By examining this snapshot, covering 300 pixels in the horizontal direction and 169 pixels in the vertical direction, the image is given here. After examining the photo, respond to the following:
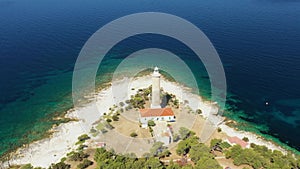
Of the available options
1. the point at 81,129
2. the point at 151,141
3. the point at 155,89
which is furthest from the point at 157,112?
the point at 81,129

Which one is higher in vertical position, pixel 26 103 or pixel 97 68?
pixel 97 68

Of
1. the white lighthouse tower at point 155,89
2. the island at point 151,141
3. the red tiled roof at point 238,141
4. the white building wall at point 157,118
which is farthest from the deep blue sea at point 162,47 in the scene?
the white lighthouse tower at point 155,89

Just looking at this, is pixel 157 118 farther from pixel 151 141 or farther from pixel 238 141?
pixel 238 141

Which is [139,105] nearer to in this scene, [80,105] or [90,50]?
[80,105]

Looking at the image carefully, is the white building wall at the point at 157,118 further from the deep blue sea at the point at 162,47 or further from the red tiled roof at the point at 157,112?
the deep blue sea at the point at 162,47

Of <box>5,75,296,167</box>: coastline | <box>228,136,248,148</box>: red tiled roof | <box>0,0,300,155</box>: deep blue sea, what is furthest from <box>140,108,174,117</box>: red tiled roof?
<box>0,0,300,155</box>: deep blue sea

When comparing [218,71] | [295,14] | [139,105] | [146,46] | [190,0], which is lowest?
[139,105]

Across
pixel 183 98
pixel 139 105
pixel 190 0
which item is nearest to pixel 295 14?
pixel 190 0
